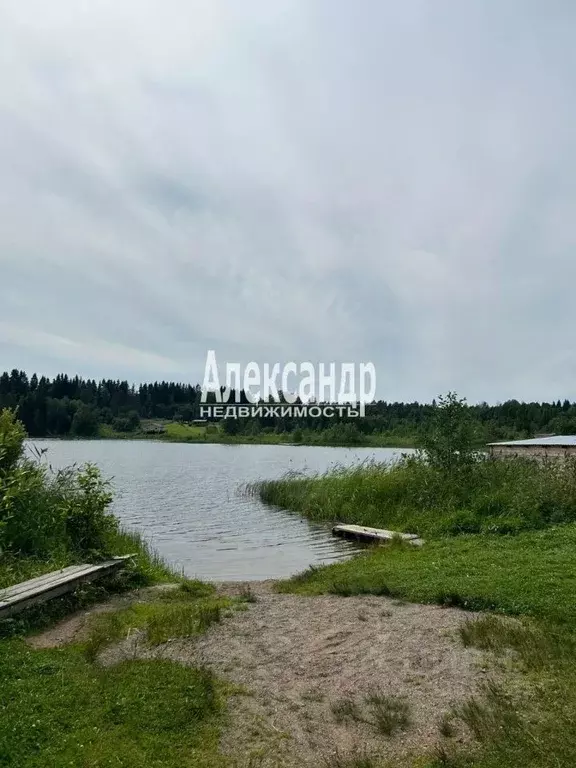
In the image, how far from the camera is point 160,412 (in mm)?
145250

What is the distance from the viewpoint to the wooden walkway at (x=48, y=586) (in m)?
7.13

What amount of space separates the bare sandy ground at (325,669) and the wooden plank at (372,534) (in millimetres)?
5068

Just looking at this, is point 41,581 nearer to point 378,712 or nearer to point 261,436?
point 378,712

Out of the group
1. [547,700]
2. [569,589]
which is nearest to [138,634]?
[547,700]

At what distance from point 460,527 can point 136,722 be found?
10.7m

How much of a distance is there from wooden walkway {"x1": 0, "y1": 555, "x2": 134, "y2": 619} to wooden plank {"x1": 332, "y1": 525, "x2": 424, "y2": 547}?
6.27 metres

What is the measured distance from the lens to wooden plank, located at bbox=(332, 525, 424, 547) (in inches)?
520

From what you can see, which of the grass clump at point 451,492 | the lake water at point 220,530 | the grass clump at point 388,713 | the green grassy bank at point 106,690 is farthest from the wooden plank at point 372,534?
the grass clump at point 388,713

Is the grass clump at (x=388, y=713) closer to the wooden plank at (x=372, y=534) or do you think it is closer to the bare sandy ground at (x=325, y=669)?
the bare sandy ground at (x=325, y=669)

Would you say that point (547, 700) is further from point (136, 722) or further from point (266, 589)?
point (266, 589)

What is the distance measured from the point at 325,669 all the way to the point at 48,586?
13.6 feet

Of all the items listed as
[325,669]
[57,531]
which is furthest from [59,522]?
Result: [325,669]

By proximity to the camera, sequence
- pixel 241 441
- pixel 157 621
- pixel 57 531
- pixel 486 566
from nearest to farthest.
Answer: pixel 157 621, pixel 486 566, pixel 57 531, pixel 241 441

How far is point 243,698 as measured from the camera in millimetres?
4938
